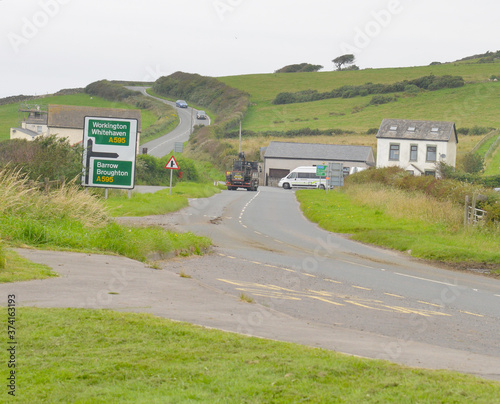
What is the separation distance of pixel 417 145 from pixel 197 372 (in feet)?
212

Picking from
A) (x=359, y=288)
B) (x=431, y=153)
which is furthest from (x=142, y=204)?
(x=431, y=153)

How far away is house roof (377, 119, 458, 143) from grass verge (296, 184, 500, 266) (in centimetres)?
3315

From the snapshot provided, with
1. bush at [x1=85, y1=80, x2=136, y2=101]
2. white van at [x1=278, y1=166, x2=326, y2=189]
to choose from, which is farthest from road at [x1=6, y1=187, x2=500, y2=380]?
bush at [x1=85, y1=80, x2=136, y2=101]

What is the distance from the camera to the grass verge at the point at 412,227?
19.4 m

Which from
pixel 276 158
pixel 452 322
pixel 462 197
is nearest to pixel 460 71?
pixel 276 158

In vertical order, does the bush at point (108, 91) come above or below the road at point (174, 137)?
above

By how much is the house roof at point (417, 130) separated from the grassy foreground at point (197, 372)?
209ft

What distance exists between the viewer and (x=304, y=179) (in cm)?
7419

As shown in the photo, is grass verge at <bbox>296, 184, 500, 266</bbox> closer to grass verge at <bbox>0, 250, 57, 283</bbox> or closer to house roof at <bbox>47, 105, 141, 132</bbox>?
grass verge at <bbox>0, 250, 57, 283</bbox>

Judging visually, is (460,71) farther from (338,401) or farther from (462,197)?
(338,401)

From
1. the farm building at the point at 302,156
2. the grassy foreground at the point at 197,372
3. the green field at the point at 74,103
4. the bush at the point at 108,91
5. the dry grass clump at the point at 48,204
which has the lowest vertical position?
the grassy foreground at the point at 197,372

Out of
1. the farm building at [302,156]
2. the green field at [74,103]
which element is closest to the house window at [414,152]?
the farm building at [302,156]

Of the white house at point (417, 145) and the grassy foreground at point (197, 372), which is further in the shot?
the white house at point (417, 145)

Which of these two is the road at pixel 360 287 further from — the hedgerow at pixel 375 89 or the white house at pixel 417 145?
the hedgerow at pixel 375 89
